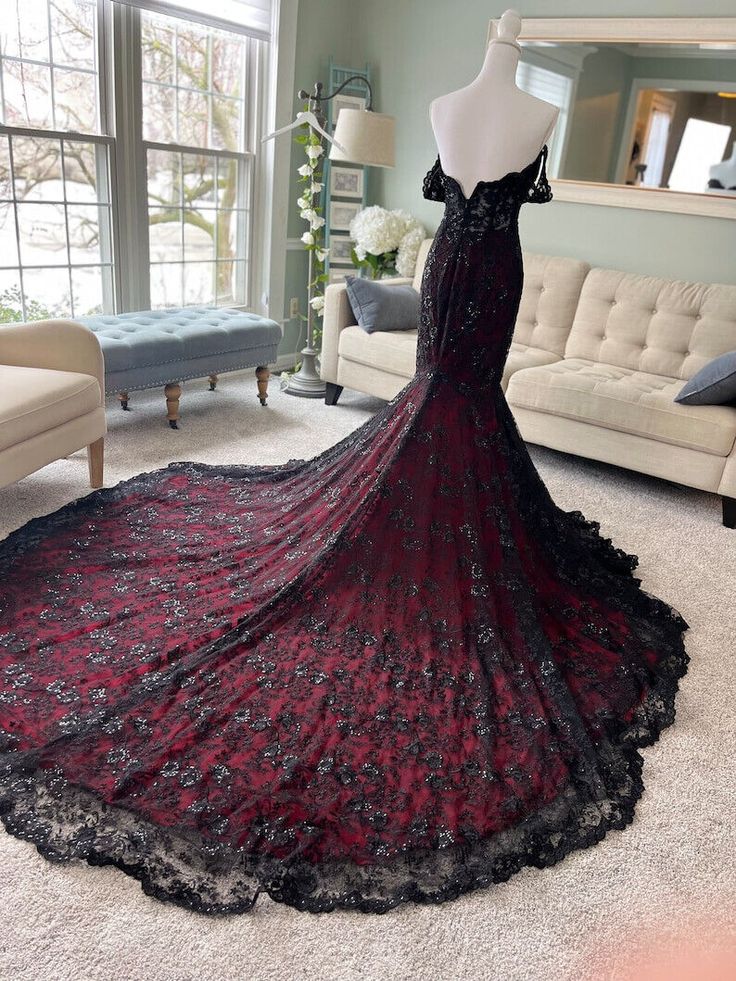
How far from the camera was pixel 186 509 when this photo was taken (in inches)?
108

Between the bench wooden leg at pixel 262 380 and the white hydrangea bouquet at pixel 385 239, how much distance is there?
108 centimetres

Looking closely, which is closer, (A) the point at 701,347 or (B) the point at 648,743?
(B) the point at 648,743

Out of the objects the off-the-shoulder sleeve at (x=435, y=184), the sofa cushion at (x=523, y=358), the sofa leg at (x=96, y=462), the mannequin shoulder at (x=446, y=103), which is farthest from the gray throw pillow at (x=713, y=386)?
the sofa leg at (x=96, y=462)

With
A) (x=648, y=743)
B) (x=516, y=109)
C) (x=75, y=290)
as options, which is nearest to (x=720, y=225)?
(x=516, y=109)

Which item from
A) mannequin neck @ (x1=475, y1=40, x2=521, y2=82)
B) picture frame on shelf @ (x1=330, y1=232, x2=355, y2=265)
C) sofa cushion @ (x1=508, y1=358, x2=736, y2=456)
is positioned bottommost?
sofa cushion @ (x1=508, y1=358, x2=736, y2=456)

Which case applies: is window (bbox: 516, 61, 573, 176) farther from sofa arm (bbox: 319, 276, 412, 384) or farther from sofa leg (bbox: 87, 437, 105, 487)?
sofa leg (bbox: 87, 437, 105, 487)

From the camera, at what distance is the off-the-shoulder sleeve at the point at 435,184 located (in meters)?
2.26

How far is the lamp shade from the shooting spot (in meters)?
3.83

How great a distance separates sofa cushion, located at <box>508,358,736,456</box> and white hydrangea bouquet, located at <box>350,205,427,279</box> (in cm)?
139

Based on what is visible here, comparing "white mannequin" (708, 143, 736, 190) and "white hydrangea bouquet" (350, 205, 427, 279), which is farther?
"white hydrangea bouquet" (350, 205, 427, 279)

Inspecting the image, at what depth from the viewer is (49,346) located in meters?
2.92

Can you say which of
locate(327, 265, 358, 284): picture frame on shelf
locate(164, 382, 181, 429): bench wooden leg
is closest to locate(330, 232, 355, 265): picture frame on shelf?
locate(327, 265, 358, 284): picture frame on shelf

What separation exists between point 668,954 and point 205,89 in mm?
4408

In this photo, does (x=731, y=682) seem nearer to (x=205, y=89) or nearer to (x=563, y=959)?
(x=563, y=959)
